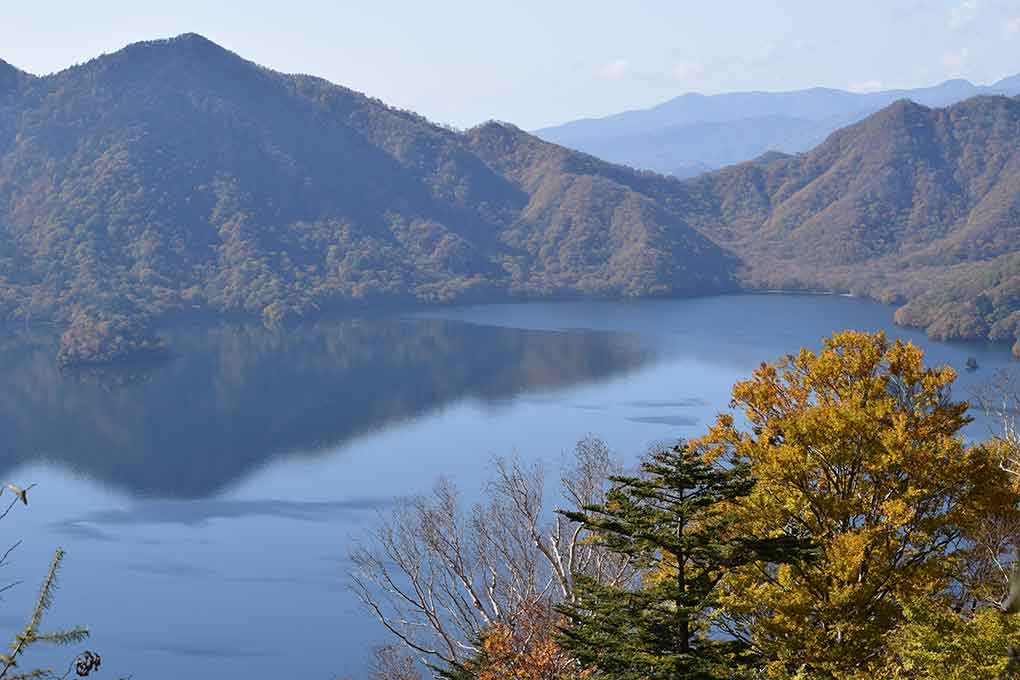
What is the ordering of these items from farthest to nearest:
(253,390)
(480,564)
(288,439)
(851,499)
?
(253,390) → (288,439) → (480,564) → (851,499)

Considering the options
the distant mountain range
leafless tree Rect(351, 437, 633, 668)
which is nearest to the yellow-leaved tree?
leafless tree Rect(351, 437, 633, 668)

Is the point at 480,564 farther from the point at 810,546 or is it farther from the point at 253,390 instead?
the point at 253,390

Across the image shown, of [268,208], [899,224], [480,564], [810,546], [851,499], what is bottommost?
[480,564]

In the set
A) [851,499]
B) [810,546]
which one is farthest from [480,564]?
[810,546]

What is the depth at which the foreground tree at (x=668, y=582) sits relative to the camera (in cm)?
1161

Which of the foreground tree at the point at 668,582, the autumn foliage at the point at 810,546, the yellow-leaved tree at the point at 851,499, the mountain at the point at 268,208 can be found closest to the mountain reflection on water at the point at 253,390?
the mountain at the point at 268,208

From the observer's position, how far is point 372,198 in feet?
569

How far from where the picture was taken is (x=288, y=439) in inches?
2655

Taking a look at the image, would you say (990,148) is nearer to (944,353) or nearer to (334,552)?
(944,353)

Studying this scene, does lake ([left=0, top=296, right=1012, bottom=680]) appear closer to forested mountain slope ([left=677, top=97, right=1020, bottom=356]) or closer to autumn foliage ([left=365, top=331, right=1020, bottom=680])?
autumn foliage ([left=365, top=331, right=1020, bottom=680])

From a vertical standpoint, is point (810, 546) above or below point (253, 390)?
above

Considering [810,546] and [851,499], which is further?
[851,499]

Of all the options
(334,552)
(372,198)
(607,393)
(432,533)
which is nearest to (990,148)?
(372,198)

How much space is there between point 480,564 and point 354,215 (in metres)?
146
